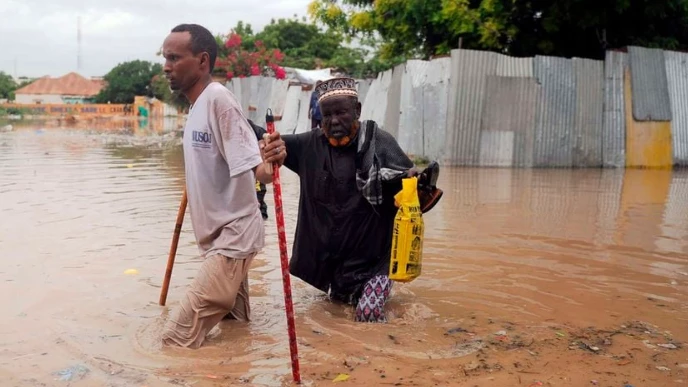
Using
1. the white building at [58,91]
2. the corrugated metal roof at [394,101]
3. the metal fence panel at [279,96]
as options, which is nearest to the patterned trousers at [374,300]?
the corrugated metal roof at [394,101]

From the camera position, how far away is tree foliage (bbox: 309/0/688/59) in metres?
14.1

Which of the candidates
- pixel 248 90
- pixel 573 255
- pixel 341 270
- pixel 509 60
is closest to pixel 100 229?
pixel 341 270

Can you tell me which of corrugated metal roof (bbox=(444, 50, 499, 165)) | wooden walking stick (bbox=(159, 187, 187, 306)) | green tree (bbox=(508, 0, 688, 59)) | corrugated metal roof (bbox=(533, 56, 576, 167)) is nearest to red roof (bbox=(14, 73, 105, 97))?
green tree (bbox=(508, 0, 688, 59))

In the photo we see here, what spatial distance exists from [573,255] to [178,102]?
38707 millimetres

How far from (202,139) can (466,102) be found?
10277 millimetres

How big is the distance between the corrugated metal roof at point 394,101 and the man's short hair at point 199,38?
1078 cm

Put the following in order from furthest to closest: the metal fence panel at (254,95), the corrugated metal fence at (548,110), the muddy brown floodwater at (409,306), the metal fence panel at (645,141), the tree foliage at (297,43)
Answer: the tree foliage at (297,43), the metal fence panel at (254,95), the metal fence panel at (645,141), the corrugated metal fence at (548,110), the muddy brown floodwater at (409,306)

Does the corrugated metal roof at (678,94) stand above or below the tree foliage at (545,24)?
below

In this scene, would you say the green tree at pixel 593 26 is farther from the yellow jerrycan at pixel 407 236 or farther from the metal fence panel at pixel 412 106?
the yellow jerrycan at pixel 407 236

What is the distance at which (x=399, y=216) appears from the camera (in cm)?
389

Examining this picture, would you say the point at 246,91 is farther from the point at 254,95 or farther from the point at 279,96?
the point at 279,96

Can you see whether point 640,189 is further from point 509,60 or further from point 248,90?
point 248,90

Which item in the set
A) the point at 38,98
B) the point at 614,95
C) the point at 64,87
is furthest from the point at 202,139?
the point at 64,87

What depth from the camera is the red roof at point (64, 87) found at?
81.4m
